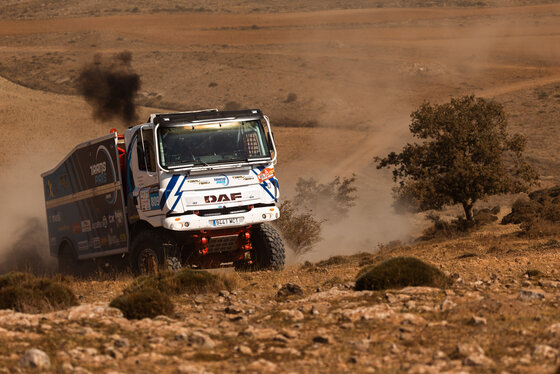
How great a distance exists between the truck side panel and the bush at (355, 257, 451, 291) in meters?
7.86

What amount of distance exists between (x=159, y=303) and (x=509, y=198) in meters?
42.9

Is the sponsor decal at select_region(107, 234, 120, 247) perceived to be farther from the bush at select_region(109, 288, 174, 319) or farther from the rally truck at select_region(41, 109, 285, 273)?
the bush at select_region(109, 288, 174, 319)

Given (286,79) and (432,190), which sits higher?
(286,79)

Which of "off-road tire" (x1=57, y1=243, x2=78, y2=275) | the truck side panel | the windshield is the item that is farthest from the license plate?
"off-road tire" (x1=57, y1=243, x2=78, y2=275)

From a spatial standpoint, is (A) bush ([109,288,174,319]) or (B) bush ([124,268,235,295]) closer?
(A) bush ([109,288,174,319])

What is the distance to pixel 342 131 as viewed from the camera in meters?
72.4

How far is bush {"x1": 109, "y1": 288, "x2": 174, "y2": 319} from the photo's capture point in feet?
39.9

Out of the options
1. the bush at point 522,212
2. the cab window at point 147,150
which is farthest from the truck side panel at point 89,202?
the bush at point 522,212

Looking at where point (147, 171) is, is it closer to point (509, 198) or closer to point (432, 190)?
point (432, 190)

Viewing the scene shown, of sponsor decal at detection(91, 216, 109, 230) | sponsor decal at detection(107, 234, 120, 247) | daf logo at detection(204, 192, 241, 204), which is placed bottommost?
sponsor decal at detection(107, 234, 120, 247)

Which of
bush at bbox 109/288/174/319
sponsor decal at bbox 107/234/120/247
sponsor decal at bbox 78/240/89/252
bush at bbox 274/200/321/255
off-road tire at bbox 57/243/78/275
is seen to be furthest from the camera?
bush at bbox 274/200/321/255

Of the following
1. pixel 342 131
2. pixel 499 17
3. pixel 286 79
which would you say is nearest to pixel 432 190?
pixel 342 131

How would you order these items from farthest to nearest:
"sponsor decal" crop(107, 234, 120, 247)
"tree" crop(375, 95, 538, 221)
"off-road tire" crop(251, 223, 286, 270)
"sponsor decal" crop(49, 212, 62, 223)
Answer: "tree" crop(375, 95, 538, 221)
"sponsor decal" crop(49, 212, 62, 223)
"sponsor decal" crop(107, 234, 120, 247)
"off-road tire" crop(251, 223, 286, 270)

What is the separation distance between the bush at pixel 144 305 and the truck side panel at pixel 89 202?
7.63 metres
